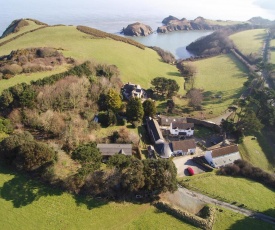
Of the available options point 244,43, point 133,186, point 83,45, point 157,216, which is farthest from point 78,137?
point 244,43

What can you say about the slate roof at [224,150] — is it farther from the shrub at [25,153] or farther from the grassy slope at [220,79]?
the shrub at [25,153]

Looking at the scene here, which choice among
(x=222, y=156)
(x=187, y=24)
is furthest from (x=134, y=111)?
(x=187, y=24)

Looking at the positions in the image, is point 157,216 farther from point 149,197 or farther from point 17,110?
point 17,110

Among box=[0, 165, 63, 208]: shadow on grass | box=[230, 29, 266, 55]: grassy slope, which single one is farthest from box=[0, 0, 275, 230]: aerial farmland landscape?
box=[230, 29, 266, 55]: grassy slope

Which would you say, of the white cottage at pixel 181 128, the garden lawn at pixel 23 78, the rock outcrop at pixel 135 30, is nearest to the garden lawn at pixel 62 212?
the garden lawn at pixel 23 78

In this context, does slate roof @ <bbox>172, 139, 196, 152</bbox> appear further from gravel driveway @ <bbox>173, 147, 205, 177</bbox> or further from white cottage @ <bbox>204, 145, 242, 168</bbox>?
white cottage @ <bbox>204, 145, 242, 168</bbox>

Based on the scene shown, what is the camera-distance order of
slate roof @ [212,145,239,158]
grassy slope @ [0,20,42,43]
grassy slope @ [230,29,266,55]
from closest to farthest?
slate roof @ [212,145,239,158]
grassy slope @ [0,20,42,43]
grassy slope @ [230,29,266,55]
